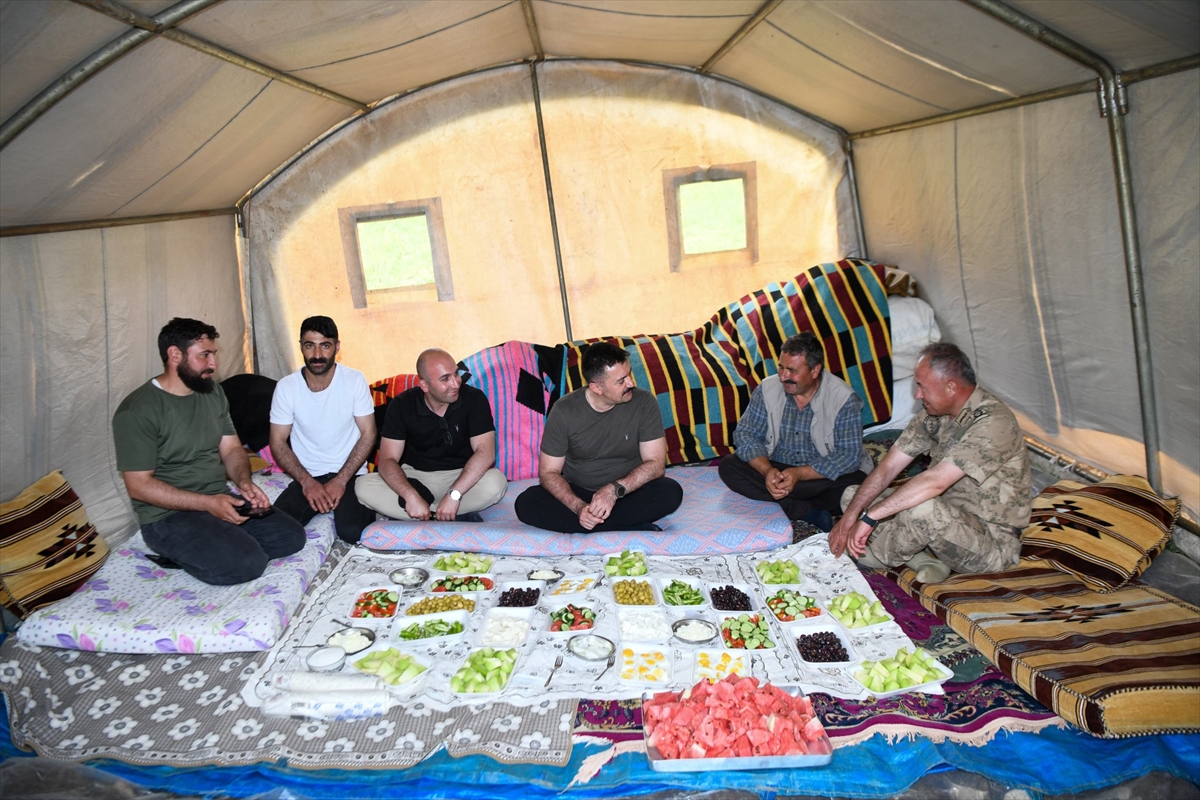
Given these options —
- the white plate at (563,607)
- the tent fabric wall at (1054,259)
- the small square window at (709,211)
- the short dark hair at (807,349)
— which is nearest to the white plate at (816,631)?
→ the white plate at (563,607)

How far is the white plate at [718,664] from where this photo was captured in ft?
9.43

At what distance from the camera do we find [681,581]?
352 centimetres

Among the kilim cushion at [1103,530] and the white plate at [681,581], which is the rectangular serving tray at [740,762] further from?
the kilim cushion at [1103,530]

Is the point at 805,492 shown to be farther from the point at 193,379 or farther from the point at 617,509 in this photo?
the point at 193,379

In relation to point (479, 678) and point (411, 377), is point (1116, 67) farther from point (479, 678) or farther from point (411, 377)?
point (411, 377)

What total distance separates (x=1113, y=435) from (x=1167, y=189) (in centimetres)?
136

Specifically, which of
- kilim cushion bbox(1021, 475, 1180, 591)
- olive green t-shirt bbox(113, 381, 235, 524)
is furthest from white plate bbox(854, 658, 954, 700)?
olive green t-shirt bbox(113, 381, 235, 524)

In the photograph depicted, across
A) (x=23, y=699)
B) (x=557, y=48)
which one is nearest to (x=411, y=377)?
(x=557, y=48)

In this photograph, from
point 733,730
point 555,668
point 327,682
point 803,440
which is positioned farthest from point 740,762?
point 803,440

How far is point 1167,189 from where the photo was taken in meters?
3.45

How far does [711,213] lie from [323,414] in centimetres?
331

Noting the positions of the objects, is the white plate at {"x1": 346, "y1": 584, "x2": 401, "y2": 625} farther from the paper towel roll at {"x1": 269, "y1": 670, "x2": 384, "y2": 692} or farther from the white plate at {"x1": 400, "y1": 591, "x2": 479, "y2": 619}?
the paper towel roll at {"x1": 269, "y1": 670, "x2": 384, "y2": 692}

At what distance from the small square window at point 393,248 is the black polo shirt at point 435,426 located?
172 cm

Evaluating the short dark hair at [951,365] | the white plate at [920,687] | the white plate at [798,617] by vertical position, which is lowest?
the white plate at [920,687]
